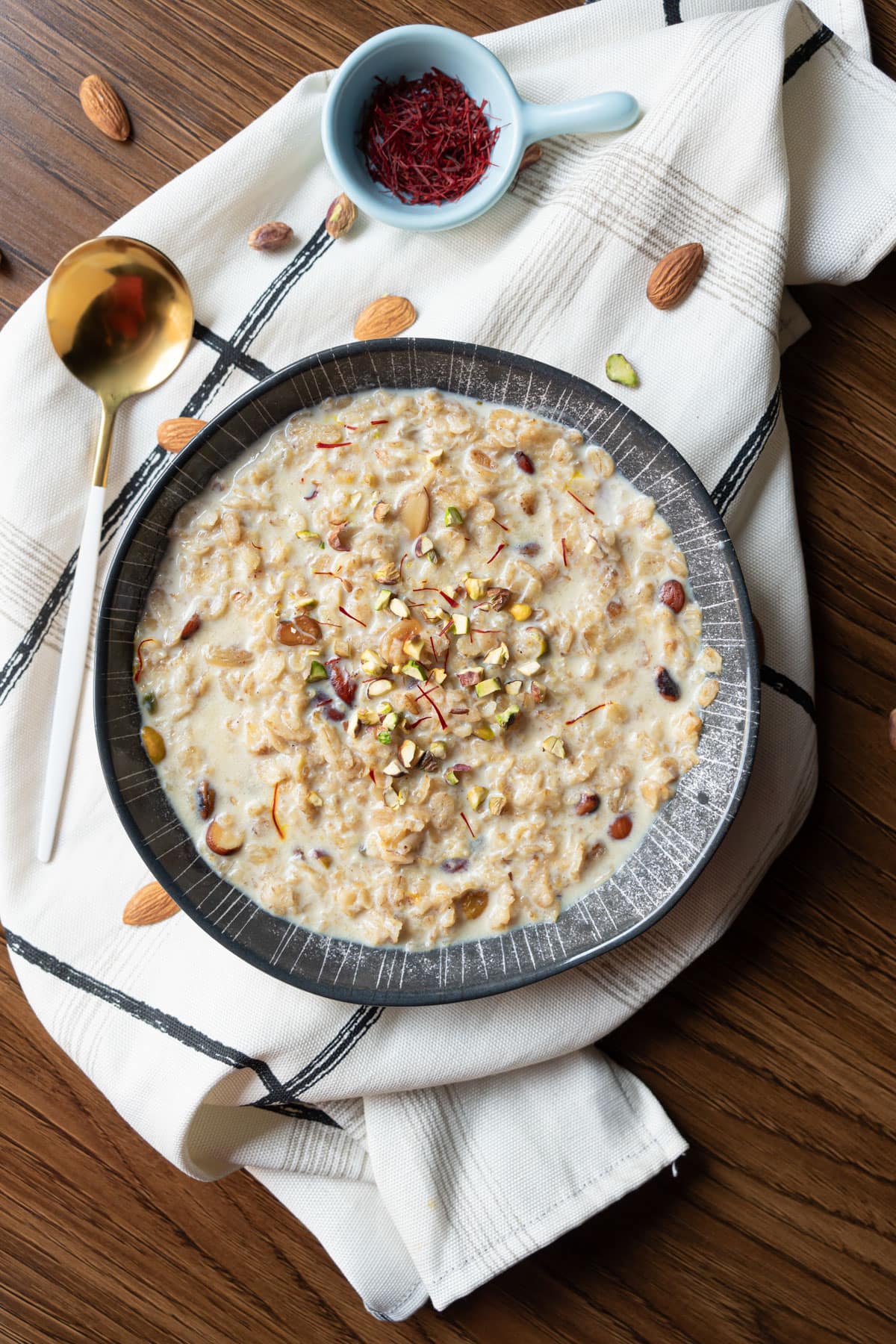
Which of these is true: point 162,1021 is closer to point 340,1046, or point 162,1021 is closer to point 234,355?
point 340,1046

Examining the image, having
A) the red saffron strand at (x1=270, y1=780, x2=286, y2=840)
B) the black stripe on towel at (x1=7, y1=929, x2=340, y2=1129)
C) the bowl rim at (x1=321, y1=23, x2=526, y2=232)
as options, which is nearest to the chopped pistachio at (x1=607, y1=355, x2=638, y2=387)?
the bowl rim at (x1=321, y1=23, x2=526, y2=232)

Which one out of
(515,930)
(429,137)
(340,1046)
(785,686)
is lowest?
(340,1046)

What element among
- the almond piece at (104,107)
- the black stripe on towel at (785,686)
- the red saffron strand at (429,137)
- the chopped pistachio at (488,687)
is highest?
the red saffron strand at (429,137)

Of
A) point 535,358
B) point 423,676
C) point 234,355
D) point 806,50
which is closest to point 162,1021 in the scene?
point 423,676

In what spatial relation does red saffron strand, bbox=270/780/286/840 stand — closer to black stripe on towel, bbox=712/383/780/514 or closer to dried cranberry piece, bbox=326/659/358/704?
dried cranberry piece, bbox=326/659/358/704

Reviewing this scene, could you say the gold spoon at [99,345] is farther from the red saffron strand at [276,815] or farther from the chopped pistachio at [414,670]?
the chopped pistachio at [414,670]

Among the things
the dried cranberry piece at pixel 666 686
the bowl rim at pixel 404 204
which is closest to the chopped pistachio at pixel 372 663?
the dried cranberry piece at pixel 666 686
